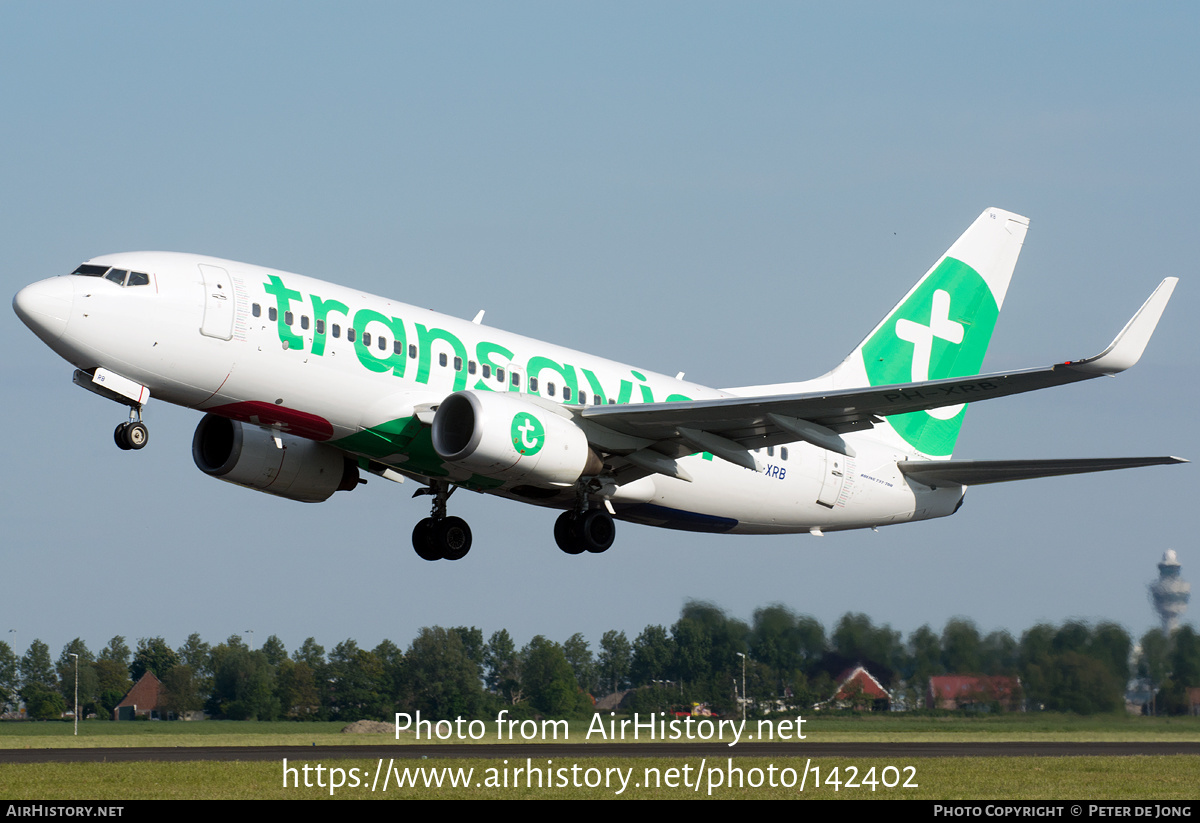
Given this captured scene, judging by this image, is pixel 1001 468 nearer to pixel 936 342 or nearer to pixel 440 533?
pixel 936 342

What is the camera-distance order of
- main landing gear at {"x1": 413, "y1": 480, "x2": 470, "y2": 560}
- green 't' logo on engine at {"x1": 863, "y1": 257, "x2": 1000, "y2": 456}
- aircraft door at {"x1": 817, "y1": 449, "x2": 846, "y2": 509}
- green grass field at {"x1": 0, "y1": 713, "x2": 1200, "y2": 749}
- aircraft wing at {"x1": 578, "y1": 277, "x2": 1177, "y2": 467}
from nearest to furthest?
aircraft wing at {"x1": 578, "y1": 277, "x2": 1177, "y2": 467}
main landing gear at {"x1": 413, "y1": 480, "x2": 470, "y2": 560}
aircraft door at {"x1": 817, "y1": 449, "x2": 846, "y2": 509}
green 't' logo on engine at {"x1": 863, "y1": 257, "x2": 1000, "y2": 456}
green grass field at {"x1": 0, "y1": 713, "x2": 1200, "y2": 749}

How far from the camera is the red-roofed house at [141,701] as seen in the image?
200 ft

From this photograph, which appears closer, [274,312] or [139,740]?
[274,312]

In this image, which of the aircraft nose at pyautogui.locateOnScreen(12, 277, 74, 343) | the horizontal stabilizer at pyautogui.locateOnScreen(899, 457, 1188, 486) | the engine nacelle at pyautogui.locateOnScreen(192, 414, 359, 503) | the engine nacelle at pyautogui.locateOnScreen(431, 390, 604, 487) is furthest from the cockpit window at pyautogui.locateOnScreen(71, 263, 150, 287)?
the horizontal stabilizer at pyautogui.locateOnScreen(899, 457, 1188, 486)

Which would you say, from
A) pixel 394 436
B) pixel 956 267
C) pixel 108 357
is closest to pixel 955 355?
pixel 956 267

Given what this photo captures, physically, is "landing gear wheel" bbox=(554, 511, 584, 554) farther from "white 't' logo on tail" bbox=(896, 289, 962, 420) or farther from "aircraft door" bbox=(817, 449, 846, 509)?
"white 't' logo on tail" bbox=(896, 289, 962, 420)

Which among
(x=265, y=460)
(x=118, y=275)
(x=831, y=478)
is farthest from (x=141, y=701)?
(x=118, y=275)

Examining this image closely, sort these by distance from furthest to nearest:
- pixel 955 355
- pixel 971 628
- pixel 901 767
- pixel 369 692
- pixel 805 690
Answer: pixel 369 692, pixel 805 690, pixel 971 628, pixel 955 355, pixel 901 767

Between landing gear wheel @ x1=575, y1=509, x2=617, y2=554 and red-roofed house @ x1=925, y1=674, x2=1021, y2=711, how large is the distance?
16554 millimetres

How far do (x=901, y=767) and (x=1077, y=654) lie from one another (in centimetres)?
1298

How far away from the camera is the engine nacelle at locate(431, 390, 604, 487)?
26.7 meters

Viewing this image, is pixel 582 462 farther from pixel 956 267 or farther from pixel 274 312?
pixel 956 267

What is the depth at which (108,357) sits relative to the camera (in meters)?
25.0

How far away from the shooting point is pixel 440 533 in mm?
32188
